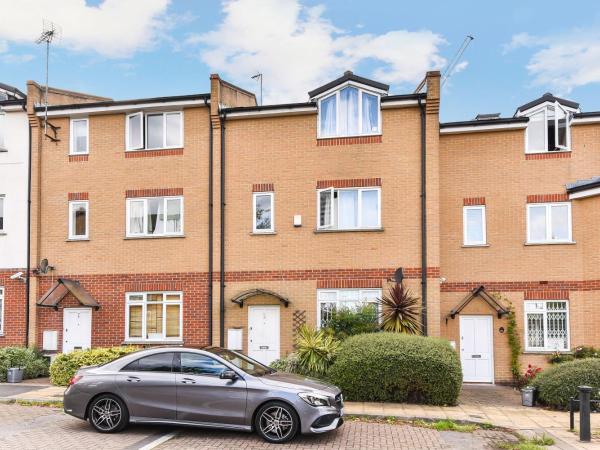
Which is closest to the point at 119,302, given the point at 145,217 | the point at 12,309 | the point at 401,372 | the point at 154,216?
the point at 145,217

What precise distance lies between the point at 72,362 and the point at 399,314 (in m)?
8.12

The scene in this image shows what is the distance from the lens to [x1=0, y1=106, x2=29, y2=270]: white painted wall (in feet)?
56.8

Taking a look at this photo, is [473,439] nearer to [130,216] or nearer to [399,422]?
[399,422]

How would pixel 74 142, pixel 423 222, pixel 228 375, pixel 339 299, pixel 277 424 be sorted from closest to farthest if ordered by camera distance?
1. pixel 277 424
2. pixel 228 375
3. pixel 423 222
4. pixel 339 299
5. pixel 74 142

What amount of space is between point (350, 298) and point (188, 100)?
7087mm

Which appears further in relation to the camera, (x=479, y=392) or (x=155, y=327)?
(x=155, y=327)

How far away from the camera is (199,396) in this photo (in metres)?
9.23

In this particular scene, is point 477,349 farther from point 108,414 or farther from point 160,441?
point 108,414

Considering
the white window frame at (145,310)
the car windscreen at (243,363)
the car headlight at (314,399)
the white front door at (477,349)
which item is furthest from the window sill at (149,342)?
the car headlight at (314,399)

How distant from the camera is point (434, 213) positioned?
1538 centimetres

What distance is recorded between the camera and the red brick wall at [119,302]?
16.3 meters

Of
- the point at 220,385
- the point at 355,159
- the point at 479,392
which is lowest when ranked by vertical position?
the point at 479,392

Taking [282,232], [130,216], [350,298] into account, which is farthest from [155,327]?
[350,298]

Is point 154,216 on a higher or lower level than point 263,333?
higher
